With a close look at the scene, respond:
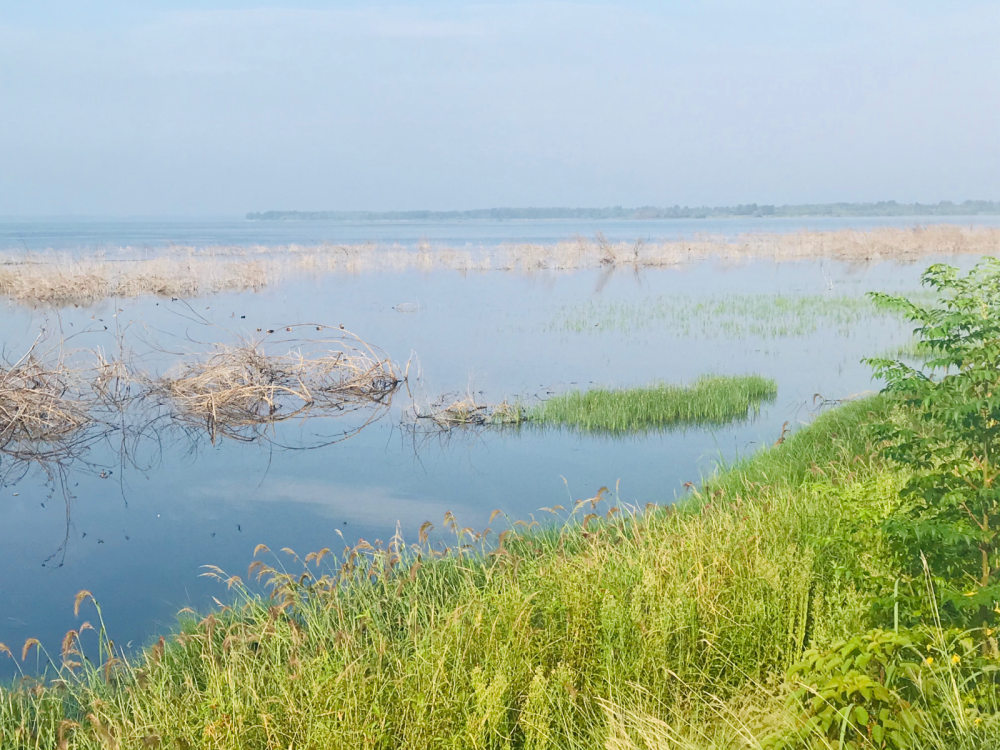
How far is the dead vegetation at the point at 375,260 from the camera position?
Result: 29734 mm

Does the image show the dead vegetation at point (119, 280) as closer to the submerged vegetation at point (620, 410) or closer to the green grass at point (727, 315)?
the green grass at point (727, 315)

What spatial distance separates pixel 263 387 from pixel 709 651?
12.8 metres

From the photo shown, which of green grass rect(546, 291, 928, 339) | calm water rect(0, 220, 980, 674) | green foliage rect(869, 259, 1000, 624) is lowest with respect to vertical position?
calm water rect(0, 220, 980, 674)

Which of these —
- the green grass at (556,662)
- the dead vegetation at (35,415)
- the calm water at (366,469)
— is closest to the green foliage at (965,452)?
the green grass at (556,662)

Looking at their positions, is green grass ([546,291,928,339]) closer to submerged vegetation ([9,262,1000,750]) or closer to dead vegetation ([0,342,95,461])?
dead vegetation ([0,342,95,461])

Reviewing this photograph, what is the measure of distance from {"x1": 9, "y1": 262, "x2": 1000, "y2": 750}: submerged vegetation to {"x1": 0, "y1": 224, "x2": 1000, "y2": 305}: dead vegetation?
1065 inches

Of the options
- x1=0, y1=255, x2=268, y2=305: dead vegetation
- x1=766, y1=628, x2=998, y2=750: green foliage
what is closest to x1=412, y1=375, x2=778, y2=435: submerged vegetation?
x1=766, y1=628, x2=998, y2=750: green foliage

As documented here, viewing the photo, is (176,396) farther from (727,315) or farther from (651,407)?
(727,315)

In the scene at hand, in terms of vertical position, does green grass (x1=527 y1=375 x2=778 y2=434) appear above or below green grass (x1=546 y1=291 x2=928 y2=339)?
below

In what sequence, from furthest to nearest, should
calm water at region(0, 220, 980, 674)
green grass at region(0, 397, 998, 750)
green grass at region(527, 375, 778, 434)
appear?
1. green grass at region(527, 375, 778, 434)
2. calm water at region(0, 220, 980, 674)
3. green grass at region(0, 397, 998, 750)

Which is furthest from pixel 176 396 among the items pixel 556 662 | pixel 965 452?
pixel 965 452

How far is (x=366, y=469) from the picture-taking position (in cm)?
1311

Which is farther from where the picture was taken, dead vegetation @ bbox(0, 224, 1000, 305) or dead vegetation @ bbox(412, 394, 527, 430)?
dead vegetation @ bbox(0, 224, 1000, 305)

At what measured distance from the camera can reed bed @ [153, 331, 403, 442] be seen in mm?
15922
